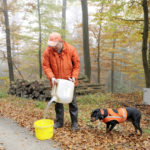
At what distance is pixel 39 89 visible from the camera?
8.91m

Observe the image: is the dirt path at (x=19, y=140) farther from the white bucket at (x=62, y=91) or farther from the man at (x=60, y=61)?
the man at (x=60, y=61)

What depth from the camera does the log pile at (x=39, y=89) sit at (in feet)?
29.0

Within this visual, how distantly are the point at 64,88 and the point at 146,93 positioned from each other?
18.9 ft

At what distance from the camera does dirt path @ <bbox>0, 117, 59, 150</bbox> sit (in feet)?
11.1

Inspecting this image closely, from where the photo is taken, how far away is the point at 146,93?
25.3 ft

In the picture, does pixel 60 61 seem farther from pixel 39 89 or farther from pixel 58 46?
pixel 39 89

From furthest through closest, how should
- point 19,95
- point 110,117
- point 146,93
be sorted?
1. point 19,95
2. point 146,93
3. point 110,117

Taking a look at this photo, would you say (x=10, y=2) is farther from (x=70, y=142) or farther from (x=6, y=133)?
(x=70, y=142)

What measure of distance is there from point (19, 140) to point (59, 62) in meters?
2.15

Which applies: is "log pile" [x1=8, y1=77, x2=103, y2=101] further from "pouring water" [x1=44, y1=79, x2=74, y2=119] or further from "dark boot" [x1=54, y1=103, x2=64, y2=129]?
"pouring water" [x1=44, y1=79, x2=74, y2=119]

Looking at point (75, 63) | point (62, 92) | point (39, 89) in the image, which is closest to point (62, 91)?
point (62, 92)

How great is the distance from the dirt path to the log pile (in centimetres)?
434

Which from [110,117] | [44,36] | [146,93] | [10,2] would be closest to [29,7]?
[10,2]

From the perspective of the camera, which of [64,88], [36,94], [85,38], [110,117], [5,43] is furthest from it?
[5,43]
